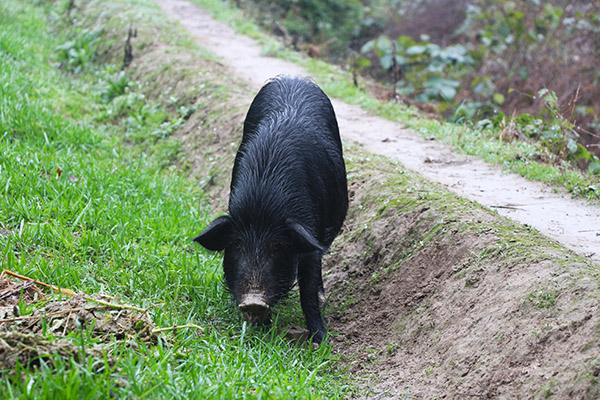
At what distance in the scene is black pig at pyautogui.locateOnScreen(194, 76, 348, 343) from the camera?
150 inches

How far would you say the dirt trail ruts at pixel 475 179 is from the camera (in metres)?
4.64

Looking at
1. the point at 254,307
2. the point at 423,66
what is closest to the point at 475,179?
the point at 254,307

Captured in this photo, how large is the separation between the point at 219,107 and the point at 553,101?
422cm

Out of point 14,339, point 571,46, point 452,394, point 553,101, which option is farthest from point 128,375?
point 571,46

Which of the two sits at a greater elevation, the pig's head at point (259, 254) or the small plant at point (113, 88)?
the pig's head at point (259, 254)

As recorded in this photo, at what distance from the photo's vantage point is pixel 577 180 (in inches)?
224

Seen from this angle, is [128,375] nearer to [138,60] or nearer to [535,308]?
[535,308]

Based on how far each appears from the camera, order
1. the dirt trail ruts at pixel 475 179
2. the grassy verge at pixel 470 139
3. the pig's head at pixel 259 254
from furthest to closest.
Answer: the grassy verge at pixel 470 139 → the dirt trail ruts at pixel 475 179 → the pig's head at pixel 259 254

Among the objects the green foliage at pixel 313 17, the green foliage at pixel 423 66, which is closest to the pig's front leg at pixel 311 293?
the green foliage at pixel 423 66

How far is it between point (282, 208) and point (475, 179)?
2.82 meters

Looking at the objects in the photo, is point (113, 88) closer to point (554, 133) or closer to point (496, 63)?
point (554, 133)

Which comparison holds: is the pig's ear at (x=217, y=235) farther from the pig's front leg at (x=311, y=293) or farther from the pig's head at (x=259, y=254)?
the pig's front leg at (x=311, y=293)

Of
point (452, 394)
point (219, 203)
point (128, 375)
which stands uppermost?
point (128, 375)

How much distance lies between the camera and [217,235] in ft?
13.0
